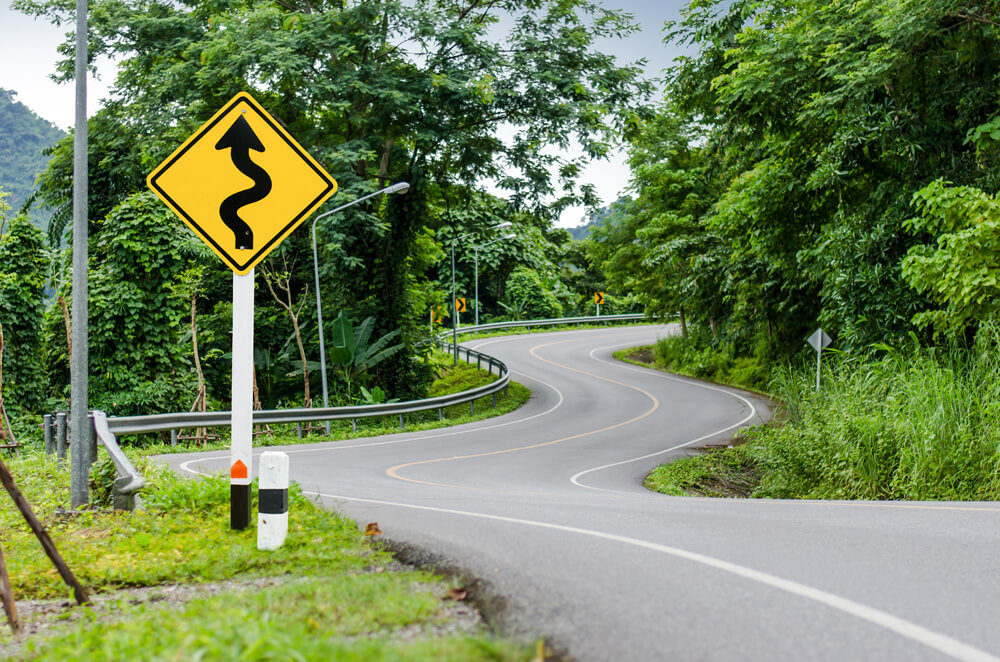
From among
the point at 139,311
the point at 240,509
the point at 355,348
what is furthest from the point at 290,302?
the point at 240,509

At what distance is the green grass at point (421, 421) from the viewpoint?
19281 millimetres

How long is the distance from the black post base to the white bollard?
59 cm

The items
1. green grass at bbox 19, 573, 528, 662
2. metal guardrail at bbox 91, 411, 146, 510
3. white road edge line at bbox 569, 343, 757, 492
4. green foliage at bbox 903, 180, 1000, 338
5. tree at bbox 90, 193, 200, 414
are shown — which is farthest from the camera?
tree at bbox 90, 193, 200, 414

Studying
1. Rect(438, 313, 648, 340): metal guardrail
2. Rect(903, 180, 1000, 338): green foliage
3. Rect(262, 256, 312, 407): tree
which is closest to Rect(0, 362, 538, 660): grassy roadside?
Rect(903, 180, 1000, 338): green foliage

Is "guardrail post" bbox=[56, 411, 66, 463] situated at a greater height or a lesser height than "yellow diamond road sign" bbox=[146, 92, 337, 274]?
lesser

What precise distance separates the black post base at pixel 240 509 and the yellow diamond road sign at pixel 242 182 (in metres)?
1.78

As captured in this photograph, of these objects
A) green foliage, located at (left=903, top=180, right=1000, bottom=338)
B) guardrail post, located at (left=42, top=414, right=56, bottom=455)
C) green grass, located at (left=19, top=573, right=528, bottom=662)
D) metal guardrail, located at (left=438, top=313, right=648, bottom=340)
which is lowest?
guardrail post, located at (left=42, top=414, right=56, bottom=455)

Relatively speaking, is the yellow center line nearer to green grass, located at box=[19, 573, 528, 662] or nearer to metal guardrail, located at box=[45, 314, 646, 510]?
metal guardrail, located at box=[45, 314, 646, 510]

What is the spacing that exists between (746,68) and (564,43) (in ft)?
23.1

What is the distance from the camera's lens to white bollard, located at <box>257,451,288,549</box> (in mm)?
5715

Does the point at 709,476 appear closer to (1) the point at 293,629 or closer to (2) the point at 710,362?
(1) the point at 293,629

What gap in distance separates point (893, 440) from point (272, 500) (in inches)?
374

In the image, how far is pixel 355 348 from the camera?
26062 millimetres

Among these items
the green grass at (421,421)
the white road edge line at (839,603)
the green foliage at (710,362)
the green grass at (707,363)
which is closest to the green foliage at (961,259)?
the white road edge line at (839,603)
